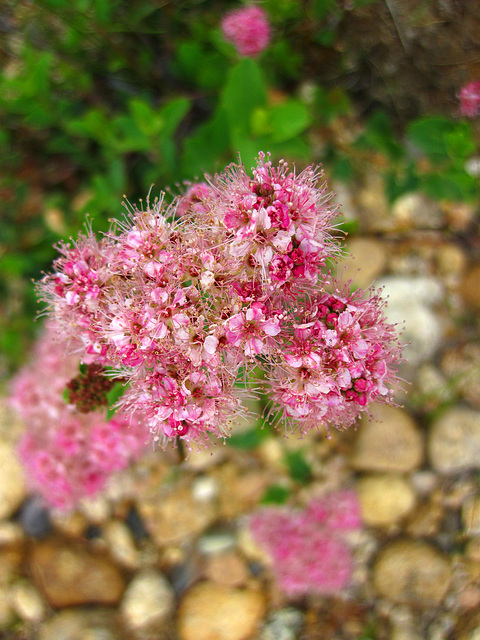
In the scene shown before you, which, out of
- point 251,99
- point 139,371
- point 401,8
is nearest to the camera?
point 139,371

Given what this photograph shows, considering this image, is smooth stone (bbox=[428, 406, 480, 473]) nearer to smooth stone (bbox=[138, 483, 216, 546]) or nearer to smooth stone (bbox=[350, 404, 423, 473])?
smooth stone (bbox=[350, 404, 423, 473])

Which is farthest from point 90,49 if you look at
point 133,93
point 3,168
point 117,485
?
point 117,485

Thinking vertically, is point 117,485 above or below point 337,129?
below

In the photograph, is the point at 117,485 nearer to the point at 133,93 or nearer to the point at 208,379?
the point at 208,379

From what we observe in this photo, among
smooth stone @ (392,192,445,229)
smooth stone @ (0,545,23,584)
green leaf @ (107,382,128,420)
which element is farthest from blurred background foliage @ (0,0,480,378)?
smooth stone @ (0,545,23,584)

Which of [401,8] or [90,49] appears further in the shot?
[90,49]

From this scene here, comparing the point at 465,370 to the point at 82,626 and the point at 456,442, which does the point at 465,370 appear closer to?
the point at 456,442

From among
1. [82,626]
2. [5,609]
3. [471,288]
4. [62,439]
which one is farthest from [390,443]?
[5,609]
